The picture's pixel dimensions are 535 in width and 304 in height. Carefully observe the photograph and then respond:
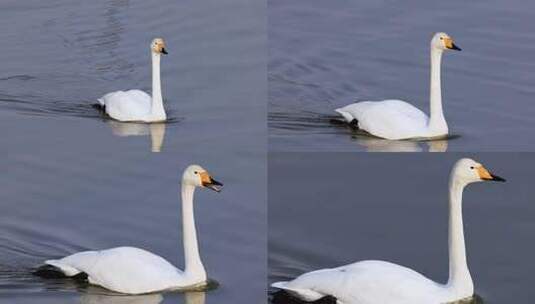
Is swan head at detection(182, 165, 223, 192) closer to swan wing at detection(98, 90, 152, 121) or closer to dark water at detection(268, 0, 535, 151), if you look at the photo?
dark water at detection(268, 0, 535, 151)

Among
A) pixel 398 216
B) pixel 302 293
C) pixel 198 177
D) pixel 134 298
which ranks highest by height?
pixel 198 177

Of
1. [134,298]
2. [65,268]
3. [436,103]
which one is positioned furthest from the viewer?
[436,103]

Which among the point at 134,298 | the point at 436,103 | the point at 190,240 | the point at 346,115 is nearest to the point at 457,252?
the point at 190,240

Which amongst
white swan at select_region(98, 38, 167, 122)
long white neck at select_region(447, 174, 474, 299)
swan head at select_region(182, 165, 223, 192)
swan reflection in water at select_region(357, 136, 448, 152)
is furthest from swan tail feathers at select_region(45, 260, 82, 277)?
white swan at select_region(98, 38, 167, 122)

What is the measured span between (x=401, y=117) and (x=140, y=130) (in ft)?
8.76

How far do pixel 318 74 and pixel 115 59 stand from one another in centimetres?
255

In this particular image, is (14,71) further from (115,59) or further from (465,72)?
(465,72)

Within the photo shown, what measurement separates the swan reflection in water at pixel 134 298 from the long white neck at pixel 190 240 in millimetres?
230

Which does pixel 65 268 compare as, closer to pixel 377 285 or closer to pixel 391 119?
pixel 377 285

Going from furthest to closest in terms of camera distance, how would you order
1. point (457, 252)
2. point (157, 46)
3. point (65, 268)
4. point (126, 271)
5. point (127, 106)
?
point (157, 46)
point (127, 106)
point (65, 268)
point (126, 271)
point (457, 252)

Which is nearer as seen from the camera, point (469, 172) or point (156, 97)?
point (469, 172)

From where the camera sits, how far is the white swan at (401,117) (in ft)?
43.6

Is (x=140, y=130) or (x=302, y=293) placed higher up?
(x=140, y=130)

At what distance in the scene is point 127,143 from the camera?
47.6 ft
